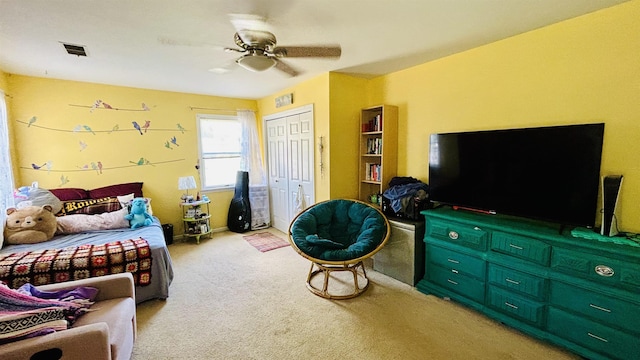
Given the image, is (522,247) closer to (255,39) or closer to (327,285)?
(327,285)

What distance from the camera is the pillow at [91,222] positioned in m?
3.04

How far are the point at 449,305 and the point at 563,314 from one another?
2.67 feet

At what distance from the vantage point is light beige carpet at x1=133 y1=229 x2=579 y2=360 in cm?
193

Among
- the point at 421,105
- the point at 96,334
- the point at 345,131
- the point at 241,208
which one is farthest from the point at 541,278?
the point at 241,208

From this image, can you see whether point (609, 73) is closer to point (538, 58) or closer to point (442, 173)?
point (538, 58)

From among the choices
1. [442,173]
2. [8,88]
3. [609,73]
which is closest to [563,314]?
[442,173]

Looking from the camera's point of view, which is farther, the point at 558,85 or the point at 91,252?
the point at 91,252

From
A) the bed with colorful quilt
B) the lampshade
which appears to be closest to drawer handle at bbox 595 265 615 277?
the bed with colorful quilt

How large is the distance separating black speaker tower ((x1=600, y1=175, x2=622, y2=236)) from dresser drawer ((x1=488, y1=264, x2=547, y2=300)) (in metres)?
0.54

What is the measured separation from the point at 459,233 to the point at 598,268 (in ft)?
2.93

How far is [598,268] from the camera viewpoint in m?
1.76

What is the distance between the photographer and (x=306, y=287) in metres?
2.83

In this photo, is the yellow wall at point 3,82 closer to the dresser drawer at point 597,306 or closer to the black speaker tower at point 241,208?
the black speaker tower at point 241,208

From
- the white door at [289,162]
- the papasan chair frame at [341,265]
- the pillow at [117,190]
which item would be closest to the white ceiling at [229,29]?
the white door at [289,162]
